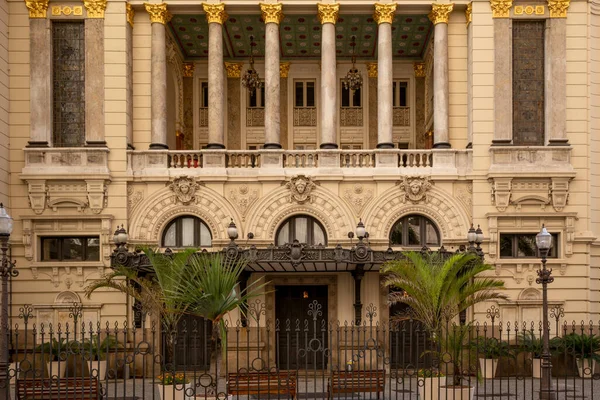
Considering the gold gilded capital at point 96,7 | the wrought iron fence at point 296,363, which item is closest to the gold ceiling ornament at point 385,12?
the gold gilded capital at point 96,7

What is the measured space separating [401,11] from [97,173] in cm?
1409

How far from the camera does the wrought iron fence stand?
1708 cm

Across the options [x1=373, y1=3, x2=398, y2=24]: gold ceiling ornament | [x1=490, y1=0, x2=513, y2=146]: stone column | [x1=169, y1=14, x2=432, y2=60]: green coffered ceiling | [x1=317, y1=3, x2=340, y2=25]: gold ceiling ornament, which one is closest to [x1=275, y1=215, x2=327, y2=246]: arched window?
[x1=490, y1=0, x2=513, y2=146]: stone column

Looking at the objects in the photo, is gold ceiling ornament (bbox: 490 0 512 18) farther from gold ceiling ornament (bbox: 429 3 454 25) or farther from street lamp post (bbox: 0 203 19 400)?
street lamp post (bbox: 0 203 19 400)

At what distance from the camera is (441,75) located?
28.7 meters

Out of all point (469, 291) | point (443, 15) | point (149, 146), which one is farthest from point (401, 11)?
point (469, 291)

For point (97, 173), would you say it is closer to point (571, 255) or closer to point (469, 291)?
point (469, 291)

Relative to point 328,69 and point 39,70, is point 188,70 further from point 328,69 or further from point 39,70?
point 328,69

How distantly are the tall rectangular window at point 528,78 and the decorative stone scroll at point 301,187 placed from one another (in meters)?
8.57

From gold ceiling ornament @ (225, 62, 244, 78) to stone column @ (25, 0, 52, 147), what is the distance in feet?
33.0

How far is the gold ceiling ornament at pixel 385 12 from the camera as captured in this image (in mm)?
28734

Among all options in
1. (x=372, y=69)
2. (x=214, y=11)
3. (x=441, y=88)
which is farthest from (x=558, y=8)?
(x=214, y=11)

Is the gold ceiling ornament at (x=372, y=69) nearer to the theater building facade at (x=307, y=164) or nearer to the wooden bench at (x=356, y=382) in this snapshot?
the theater building facade at (x=307, y=164)

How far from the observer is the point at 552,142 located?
91.7 feet
